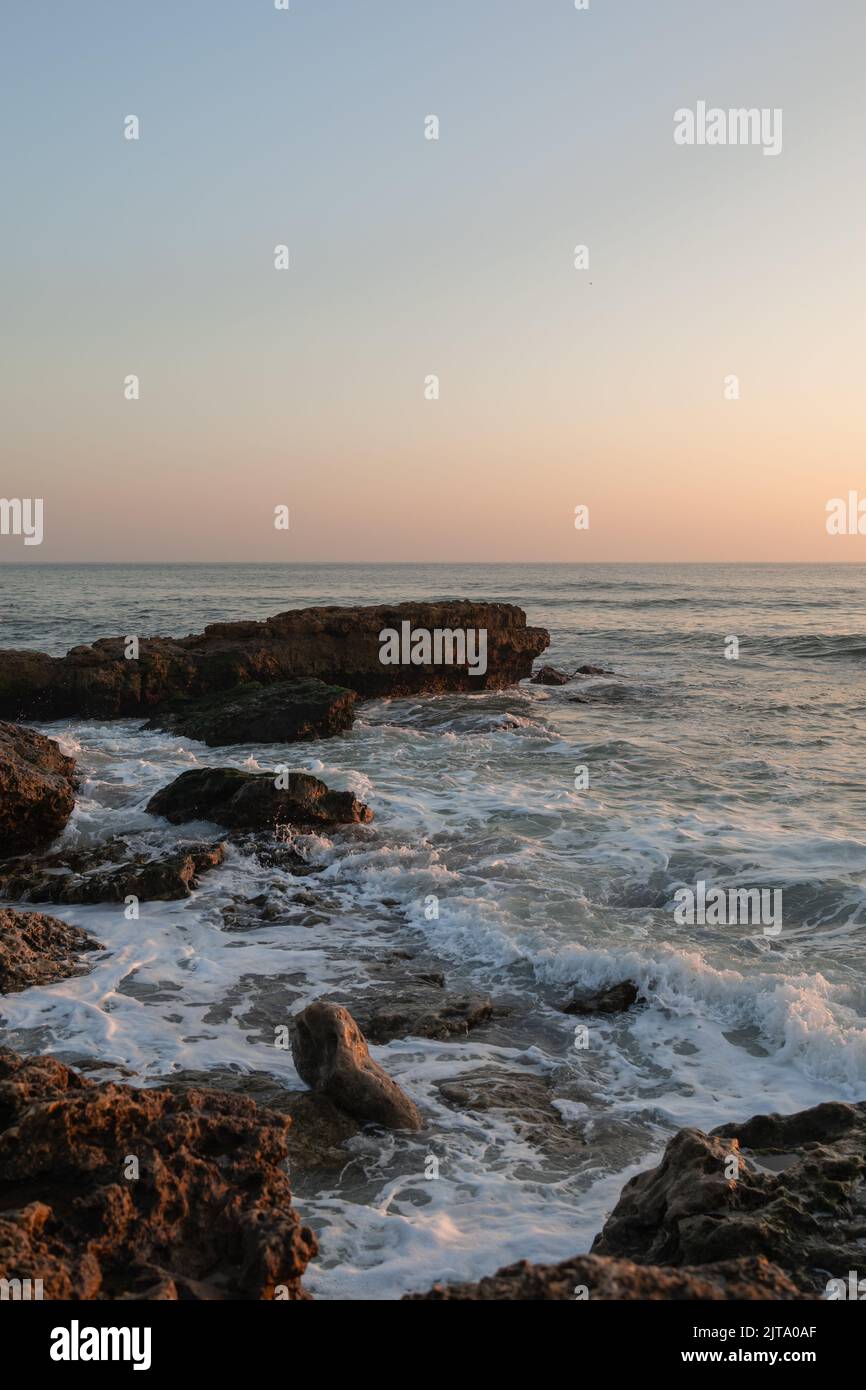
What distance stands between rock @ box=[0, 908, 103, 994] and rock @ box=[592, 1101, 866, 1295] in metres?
4.65

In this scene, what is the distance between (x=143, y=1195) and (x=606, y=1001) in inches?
167

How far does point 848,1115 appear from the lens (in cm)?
471

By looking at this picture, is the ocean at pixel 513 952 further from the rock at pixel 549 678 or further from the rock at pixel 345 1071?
the rock at pixel 549 678

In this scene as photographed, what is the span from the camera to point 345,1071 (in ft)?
17.4

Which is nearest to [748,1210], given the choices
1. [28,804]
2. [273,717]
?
[28,804]

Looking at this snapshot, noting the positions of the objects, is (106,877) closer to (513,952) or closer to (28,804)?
(28,804)

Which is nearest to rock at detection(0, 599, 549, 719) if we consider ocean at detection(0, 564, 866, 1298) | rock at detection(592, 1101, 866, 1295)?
ocean at detection(0, 564, 866, 1298)

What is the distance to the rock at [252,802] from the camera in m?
11.5

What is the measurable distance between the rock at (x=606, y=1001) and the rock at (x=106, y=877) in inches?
156

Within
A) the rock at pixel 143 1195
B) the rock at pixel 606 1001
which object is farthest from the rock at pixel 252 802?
the rock at pixel 143 1195

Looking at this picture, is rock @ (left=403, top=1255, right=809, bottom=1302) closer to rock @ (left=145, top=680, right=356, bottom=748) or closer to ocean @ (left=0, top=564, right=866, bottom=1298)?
ocean @ (left=0, top=564, right=866, bottom=1298)

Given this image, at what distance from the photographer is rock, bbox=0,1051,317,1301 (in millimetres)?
3242
